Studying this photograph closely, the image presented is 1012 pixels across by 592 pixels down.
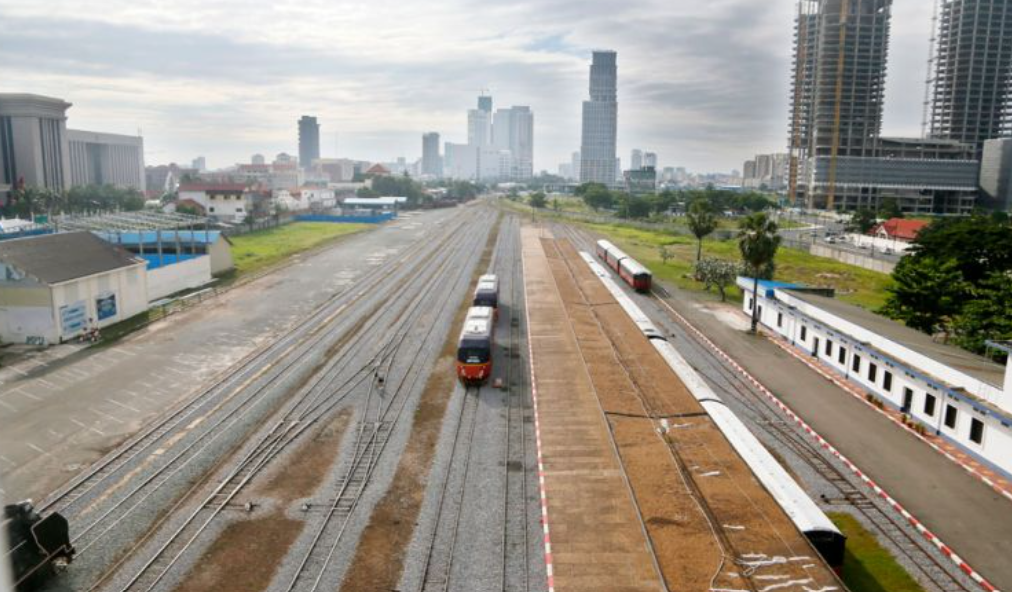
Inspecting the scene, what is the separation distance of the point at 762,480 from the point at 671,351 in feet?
57.8

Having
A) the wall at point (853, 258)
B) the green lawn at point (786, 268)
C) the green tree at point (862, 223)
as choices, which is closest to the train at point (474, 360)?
the green lawn at point (786, 268)

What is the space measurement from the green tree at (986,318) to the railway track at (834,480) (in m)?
14.1

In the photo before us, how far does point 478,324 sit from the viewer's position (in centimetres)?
4053

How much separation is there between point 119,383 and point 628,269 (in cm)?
4709

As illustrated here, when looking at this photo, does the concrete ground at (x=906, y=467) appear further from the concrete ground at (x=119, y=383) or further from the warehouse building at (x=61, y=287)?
the warehouse building at (x=61, y=287)

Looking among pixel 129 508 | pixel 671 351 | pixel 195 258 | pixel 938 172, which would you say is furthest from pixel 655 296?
pixel 938 172

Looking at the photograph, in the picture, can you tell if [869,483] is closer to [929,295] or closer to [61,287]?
[929,295]

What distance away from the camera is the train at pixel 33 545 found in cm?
1852

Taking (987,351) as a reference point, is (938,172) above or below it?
above

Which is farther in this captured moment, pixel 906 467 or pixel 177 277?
pixel 177 277

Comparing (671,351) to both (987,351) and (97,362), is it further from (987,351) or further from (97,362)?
(97,362)

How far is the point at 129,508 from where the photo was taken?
23453 mm

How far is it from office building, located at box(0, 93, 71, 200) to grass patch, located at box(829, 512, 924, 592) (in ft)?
541

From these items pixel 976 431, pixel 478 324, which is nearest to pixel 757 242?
pixel 478 324
